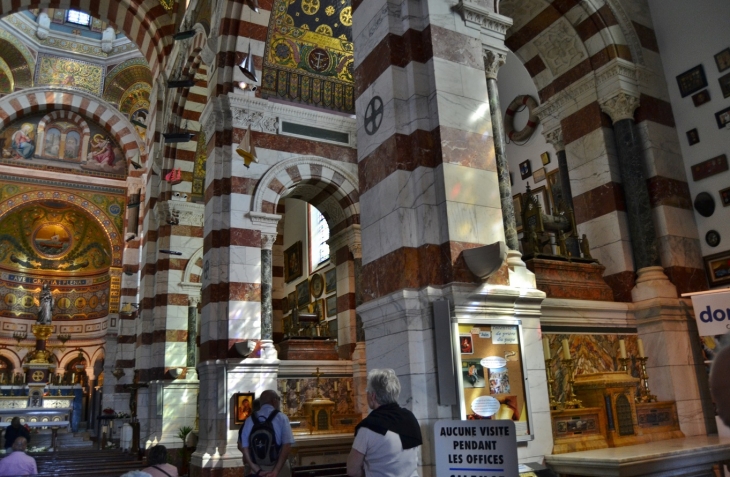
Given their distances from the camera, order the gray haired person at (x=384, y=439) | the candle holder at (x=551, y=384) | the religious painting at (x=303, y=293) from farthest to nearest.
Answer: the religious painting at (x=303, y=293), the candle holder at (x=551, y=384), the gray haired person at (x=384, y=439)

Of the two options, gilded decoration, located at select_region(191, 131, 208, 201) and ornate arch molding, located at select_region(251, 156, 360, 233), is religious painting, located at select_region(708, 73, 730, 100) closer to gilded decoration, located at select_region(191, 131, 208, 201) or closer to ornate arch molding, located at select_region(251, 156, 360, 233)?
ornate arch molding, located at select_region(251, 156, 360, 233)

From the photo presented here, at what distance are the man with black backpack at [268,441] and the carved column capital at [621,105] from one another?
605 centimetres

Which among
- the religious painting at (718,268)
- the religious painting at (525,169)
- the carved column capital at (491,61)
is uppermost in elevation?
the religious painting at (525,169)

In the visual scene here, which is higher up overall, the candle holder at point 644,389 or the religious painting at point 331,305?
the religious painting at point 331,305

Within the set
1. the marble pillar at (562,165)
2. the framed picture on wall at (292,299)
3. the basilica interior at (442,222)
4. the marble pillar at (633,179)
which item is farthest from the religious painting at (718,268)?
the framed picture on wall at (292,299)

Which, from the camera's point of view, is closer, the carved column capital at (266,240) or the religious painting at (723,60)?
the religious painting at (723,60)

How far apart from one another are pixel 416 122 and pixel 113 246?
2122cm

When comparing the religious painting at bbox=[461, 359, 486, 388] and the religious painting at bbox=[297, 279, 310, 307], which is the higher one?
the religious painting at bbox=[297, 279, 310, 307]

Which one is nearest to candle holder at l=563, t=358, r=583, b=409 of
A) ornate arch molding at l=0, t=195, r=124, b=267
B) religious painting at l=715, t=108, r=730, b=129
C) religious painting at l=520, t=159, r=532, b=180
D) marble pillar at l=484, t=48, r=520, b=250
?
marble pillar at l=484, t=48, r=520, b=250

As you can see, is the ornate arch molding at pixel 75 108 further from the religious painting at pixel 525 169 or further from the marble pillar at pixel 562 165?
the marble pillar at pixel 562 165

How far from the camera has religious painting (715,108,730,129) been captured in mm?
7570

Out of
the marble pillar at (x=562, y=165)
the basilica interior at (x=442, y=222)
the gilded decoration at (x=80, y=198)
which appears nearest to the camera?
the basilica interior at (x=442, y=222)

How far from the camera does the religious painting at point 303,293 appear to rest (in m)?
15.8

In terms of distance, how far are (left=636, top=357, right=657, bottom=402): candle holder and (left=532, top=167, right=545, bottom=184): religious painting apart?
5695 millimetres
